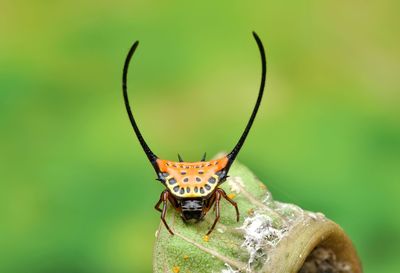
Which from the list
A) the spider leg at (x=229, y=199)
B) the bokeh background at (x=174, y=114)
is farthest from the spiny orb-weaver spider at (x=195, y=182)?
the bokeh background at (x=174, y=114)

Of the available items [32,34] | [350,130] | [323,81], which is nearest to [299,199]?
[350,130]

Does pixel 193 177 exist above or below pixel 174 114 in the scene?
above

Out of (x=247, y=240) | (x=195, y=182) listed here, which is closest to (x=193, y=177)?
(x=195, y=182)

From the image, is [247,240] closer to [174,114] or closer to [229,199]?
[229,199]

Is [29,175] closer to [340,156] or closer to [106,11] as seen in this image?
[106,11]

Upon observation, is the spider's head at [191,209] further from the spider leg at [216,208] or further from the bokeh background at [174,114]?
the bokeh background at [174,114]

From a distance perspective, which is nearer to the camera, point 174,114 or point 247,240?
point 247,240
